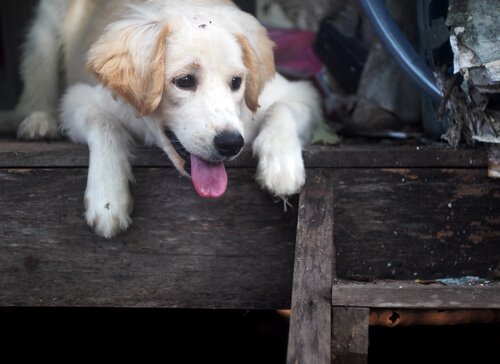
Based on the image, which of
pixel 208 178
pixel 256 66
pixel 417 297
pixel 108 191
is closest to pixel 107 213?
pixel 108 191

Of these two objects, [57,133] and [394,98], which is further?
[394,98]

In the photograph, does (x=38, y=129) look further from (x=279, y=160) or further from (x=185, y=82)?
(x=279, y=160)

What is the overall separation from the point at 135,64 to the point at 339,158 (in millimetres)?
699

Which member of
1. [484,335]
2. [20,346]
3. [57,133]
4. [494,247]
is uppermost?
[494,247]

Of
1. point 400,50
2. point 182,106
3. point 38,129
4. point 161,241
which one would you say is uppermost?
point 400,50

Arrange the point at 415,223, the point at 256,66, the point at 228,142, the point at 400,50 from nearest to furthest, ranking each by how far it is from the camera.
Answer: the point at 228,142 < the point at 415,223 < the point at 256,66 < the point at 400,50

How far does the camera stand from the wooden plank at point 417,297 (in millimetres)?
1896

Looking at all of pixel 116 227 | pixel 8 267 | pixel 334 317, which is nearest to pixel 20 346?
pixel 8 267

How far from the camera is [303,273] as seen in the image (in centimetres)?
202

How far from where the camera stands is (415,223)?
2.46m

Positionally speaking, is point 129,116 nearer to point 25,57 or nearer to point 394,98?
point 25,57

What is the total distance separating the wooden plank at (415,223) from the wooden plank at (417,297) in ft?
1.65

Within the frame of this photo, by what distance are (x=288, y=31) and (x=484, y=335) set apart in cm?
175

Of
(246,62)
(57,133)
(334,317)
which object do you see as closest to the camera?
(334,317)
